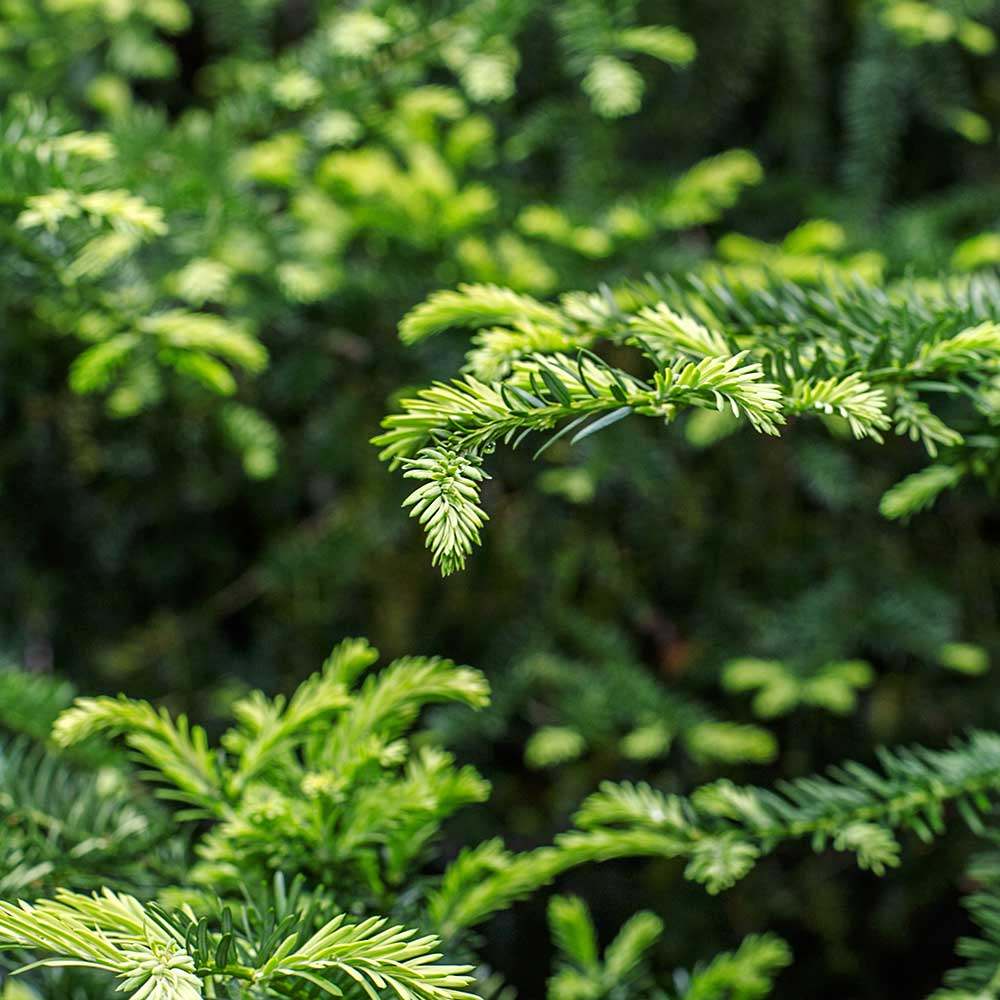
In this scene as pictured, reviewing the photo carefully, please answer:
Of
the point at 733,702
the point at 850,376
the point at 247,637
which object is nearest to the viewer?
the point at 850,376

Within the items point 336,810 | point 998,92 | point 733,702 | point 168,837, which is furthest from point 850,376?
point 998,92

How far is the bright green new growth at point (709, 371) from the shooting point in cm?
44

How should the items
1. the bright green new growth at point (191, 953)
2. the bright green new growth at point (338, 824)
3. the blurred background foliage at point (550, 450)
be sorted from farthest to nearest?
the blurred background foliage at point (550, 450), the bright green new growth at point (338, 824), the bright green new growth at point (191, 953)

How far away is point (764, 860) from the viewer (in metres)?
1.22

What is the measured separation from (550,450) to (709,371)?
2.47 ft

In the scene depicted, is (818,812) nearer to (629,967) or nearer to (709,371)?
(629,967)

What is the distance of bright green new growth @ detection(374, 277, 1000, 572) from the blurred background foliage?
34 centimetres

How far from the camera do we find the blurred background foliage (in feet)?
3.27

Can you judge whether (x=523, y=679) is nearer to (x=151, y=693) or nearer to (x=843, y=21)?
(x=151, y=693)

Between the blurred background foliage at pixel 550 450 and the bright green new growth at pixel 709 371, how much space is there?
0.34 meters

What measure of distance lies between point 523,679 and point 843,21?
3.70 feet

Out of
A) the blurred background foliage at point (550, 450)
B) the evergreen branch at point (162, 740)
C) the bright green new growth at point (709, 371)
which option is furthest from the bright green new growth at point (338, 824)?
the blurred background foliage at point (550, 450)

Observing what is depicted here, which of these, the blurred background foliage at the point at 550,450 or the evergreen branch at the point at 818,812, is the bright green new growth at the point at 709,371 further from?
the blurred background foliage at the point at 550,450

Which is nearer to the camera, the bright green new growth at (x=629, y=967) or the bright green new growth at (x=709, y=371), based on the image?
the bright green new growth at (x=709, y=371)
